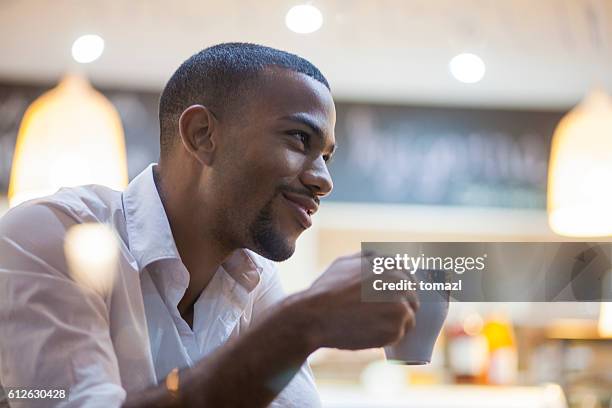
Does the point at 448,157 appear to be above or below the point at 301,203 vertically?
above

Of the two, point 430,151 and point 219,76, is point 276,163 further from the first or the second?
point 430,151

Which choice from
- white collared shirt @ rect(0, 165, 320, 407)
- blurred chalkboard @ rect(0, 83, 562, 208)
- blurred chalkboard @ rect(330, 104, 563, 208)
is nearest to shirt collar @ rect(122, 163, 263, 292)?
white collared shirt @ rect(0, 165, 320, 407)

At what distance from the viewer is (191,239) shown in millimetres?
688

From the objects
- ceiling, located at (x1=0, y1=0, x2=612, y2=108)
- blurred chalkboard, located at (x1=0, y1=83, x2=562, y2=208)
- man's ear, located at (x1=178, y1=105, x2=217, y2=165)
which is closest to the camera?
man's ear, located at (x1=178, y1=105, x2=217, y2=165)

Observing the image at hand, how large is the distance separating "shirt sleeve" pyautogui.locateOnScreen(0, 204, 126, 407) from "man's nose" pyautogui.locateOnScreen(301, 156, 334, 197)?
0.18 metres

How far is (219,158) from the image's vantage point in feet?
2.23

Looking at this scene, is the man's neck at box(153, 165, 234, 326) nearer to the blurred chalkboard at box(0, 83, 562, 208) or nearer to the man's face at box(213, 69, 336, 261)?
the man's face at box(213, 69, 336, 261)

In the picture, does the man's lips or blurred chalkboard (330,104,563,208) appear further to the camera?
blurred chalkboard (330,104,563,208)

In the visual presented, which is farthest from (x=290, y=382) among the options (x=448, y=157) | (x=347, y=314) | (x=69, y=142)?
(x=448, y=157)

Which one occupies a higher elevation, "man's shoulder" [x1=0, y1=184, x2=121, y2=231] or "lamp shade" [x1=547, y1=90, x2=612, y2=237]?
"lamp shade" [x1=547, y1=90, x2=612, y2=237]

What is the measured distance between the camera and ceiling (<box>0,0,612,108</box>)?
0.91 m

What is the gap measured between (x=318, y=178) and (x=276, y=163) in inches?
1.4

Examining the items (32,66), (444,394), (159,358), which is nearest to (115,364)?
(159,358)

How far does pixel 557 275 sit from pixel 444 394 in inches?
46.2
